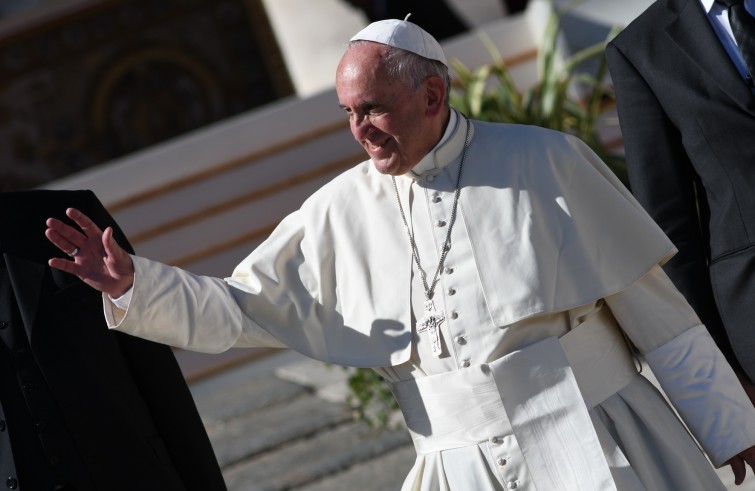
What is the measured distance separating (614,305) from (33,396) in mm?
1282

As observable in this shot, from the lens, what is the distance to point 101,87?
9016 mm

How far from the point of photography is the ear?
273 centimetres

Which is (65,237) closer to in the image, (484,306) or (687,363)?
(484,306)

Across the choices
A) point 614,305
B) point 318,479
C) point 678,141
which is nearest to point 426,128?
point 614,305

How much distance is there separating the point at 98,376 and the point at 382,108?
892 mm

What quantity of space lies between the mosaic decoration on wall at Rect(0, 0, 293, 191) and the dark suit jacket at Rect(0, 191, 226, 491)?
5.87 m

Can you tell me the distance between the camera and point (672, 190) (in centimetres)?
314

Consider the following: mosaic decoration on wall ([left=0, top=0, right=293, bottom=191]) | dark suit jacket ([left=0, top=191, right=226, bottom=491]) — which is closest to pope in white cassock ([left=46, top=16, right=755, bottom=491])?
dark suit jacket ([left=0, top=191, right=226, bottom=491])

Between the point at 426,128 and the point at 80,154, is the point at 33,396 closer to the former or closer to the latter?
the point at 426,128

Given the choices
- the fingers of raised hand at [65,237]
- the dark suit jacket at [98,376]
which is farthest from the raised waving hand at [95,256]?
the dark suit jacket at [98,376]

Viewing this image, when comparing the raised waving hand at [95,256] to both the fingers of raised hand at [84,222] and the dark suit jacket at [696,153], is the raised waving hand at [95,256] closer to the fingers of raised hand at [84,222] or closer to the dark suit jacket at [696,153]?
the fingers of raised hand at [84,222]

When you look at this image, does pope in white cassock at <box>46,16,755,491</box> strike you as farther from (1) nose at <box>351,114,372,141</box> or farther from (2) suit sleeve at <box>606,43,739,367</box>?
(2) suit sleeve at <box>606,43,739,367</box>

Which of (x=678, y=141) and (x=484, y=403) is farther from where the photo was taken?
(x=678, y=141)

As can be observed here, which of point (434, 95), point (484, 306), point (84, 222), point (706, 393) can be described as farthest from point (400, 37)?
point (706, 393)
